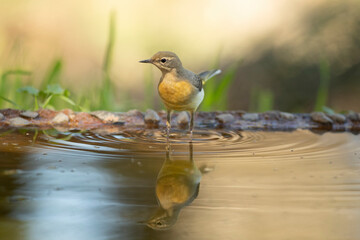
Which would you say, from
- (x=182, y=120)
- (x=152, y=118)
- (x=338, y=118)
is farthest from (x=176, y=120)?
(x=338, y=118)

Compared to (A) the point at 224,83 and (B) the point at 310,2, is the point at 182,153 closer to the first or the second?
(A) the point at 224,83

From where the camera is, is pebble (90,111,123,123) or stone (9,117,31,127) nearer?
stone (9,117,31,127)

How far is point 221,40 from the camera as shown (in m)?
7.80

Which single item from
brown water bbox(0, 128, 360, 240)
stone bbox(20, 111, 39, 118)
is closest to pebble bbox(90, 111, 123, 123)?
stone bbox(20, 111, 39, 118)

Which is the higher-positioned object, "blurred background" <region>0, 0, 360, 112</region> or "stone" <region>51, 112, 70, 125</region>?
"blurred background" <region>0, 0, 360, 112</region>

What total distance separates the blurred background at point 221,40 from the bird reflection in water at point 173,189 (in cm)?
485

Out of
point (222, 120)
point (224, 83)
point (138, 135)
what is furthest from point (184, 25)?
point (138, 135)

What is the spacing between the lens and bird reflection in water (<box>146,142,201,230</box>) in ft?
5.98

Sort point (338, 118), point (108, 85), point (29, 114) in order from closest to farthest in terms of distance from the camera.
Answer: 1. point (29, 114)
2. point (338, 118)
3. point (108, 85)

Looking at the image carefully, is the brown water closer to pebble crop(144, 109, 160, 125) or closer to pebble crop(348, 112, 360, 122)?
pebble crop(144, 109, 160, 125)

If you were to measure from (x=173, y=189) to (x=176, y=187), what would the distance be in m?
0.05

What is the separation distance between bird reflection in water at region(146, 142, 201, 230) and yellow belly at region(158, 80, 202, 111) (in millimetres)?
781

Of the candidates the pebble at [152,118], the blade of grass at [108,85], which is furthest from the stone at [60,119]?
the blade of grass at [108,85]

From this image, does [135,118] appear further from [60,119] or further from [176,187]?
[176,187]
